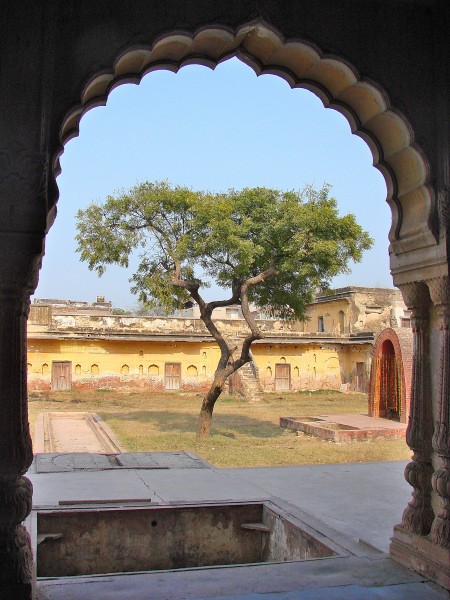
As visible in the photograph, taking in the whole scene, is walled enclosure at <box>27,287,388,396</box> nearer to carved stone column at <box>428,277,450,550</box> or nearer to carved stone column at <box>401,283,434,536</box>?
carved stone column at <box>401,283,434,536</box>

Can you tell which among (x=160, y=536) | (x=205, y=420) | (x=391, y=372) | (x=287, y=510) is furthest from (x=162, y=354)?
(x=287, y=510)

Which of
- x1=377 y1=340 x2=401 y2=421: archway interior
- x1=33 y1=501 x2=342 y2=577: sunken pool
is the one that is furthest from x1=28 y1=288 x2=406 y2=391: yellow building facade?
x1=33 y1=501 x2=342 y2=577: sunken pool

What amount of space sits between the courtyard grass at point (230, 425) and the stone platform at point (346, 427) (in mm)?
235

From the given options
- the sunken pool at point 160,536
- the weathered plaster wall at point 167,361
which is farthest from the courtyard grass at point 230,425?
→ the sunken pool at point 160,536

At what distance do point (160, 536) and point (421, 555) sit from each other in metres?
2.85

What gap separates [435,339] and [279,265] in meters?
11.7

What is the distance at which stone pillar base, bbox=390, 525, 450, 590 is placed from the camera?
11.6 feet

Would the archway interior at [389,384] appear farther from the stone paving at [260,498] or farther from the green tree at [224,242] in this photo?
the stone paving at [260,498]

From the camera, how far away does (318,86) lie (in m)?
3.91

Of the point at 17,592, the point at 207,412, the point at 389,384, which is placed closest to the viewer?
the point at 17,592

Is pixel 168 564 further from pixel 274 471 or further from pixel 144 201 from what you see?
pixel 144 201

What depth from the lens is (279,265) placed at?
1556cm

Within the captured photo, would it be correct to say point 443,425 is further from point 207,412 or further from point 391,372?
point 391,372

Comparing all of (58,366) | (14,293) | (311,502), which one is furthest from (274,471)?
(58,366)
